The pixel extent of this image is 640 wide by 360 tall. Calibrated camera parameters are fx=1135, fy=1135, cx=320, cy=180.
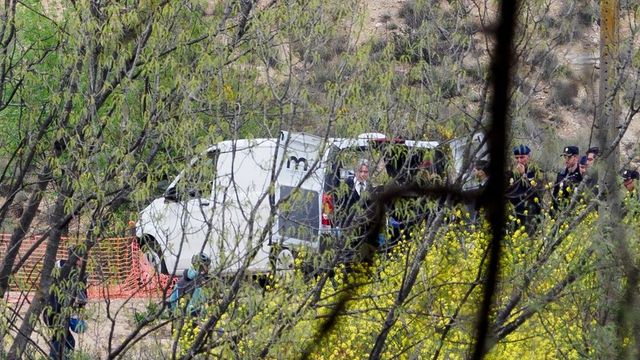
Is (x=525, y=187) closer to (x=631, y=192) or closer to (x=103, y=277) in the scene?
(x=631, y=192)

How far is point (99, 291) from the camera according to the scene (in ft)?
21.2

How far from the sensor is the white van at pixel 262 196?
575 centimetres

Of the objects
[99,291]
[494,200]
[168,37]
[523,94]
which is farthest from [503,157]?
[99,291]

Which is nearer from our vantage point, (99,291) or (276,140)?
(276,140)

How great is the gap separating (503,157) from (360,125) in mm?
851

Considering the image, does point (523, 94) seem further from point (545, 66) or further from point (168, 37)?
point (168, 37)

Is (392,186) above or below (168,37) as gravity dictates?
below

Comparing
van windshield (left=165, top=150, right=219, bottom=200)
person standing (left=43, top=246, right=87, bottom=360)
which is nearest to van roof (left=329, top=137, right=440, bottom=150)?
van windshield (left=165, top=150, right=219, bottom=200)

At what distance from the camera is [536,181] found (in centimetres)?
668

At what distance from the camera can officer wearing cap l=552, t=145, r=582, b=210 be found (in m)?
6.85

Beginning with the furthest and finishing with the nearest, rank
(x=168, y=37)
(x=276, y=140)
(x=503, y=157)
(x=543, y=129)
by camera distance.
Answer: (x=543, y=129) → (x=168, y=37) → (x=276, y=140) → (x=503, y=157)

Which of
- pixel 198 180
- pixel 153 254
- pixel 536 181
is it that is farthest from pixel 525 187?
pixel 153 254

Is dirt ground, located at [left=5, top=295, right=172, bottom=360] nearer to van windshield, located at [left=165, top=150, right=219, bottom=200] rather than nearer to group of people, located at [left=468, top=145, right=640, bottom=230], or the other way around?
van windshield, located at [left=165, top=150, right=219, bottom=200]

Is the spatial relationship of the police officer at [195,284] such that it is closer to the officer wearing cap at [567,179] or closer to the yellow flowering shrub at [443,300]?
the yellow flowering shrub at [443,300]
